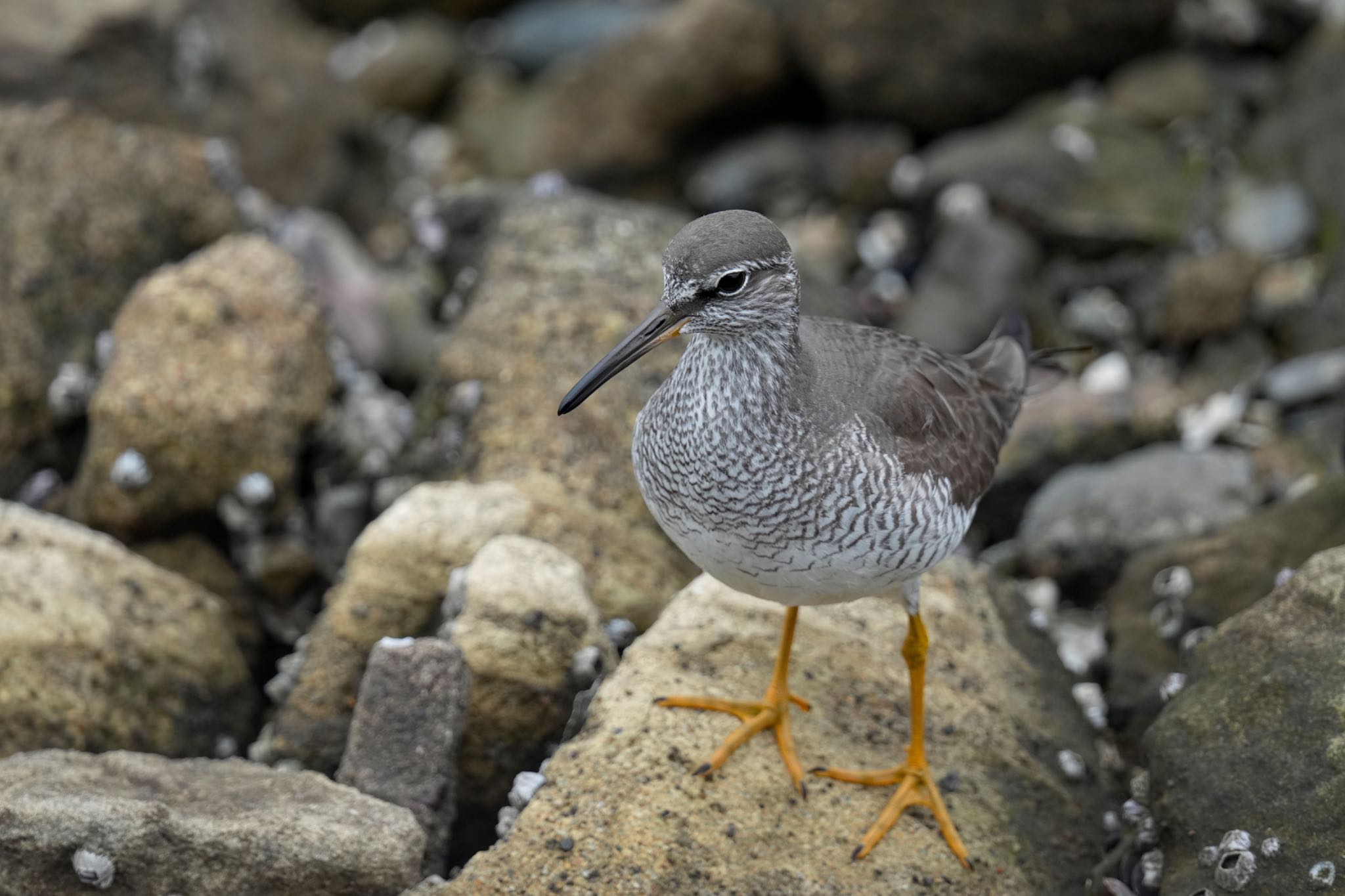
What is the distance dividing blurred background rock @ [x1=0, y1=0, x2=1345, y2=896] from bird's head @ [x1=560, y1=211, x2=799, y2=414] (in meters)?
1.49

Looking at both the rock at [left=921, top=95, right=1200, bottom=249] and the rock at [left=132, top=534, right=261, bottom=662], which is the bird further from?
the rock at [left=921, top=95, right=1200, bottom=249]

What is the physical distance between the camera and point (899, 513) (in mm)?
5461

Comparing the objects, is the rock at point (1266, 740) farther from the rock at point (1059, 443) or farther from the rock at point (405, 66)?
the rock at point (405, 66)

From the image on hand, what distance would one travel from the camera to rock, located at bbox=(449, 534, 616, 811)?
6.20 m

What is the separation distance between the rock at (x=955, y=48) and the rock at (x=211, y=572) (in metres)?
7.29

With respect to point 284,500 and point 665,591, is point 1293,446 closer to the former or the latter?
point 665,591

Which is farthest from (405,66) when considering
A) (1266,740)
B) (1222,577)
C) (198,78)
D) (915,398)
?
(1266,740)

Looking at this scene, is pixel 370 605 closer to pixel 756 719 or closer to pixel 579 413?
pixel 579 413

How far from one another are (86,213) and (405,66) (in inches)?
247

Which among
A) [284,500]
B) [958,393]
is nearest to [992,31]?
[958,393]

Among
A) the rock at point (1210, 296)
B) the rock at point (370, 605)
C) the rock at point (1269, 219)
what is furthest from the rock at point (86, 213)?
the rock at point (1269, 219)

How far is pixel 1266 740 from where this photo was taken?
5.47 meters

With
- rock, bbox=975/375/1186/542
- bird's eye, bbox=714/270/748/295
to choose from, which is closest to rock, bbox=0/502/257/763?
bird's eye, bbox=714/270/748/295

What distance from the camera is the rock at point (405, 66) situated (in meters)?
14.4
